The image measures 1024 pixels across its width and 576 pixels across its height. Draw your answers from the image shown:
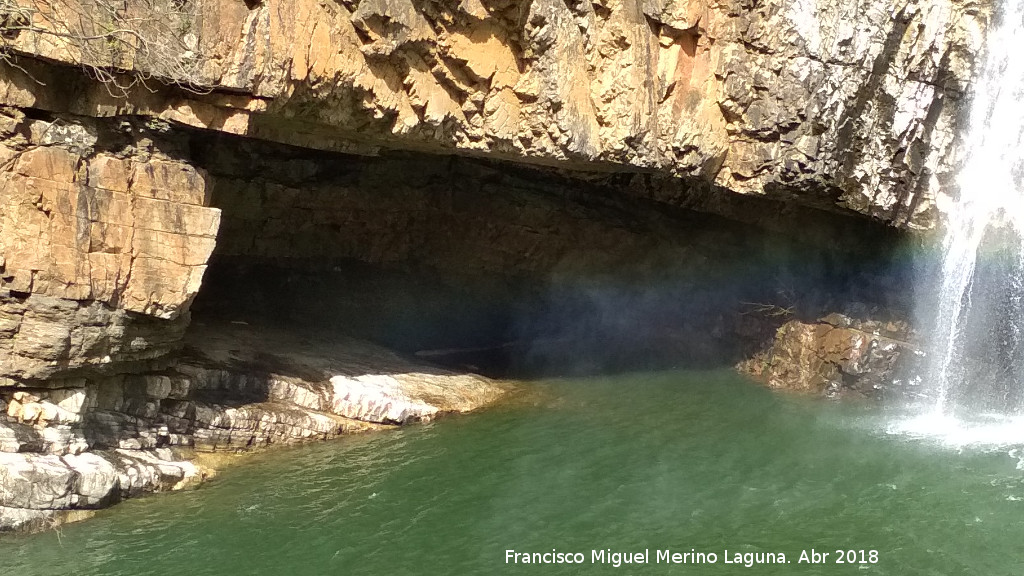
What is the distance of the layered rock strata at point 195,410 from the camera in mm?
12172

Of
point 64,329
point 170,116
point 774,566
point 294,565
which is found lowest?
point 294,565

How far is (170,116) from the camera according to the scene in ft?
43.1

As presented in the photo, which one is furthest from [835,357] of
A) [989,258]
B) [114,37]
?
[114,37]

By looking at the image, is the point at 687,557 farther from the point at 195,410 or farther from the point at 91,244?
the point at 91,244

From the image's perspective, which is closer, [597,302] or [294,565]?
[294,565]

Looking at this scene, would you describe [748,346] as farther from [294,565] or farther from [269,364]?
[294,565]

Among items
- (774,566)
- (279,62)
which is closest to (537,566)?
Answer: (774,566)

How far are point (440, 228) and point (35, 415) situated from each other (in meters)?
12.0

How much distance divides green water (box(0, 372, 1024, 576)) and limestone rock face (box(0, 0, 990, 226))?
188 inches

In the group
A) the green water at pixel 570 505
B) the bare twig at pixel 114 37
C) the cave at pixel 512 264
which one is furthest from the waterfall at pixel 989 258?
the bare twig at pixel 114 37

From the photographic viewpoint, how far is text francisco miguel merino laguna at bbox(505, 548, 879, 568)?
1074 centimetres

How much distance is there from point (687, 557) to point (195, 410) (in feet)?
27.0

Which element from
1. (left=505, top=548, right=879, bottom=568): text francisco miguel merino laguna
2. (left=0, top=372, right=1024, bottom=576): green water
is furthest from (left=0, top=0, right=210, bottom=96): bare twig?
(left=505, top=548, right=879, bottom=568): text francisco miguel merino laguna

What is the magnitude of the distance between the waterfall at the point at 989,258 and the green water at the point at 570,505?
2.95m
